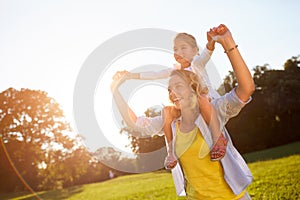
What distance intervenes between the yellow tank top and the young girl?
9 cm

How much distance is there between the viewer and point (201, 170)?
2.68 meters

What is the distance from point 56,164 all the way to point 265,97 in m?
21.6

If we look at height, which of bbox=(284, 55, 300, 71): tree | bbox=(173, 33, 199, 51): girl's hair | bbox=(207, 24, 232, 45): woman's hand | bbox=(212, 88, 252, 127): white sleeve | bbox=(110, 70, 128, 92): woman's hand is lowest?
bbox=(212, 88, 252, 127): white sleeve

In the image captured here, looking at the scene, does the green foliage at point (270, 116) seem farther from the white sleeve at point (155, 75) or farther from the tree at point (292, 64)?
the white sleeve at point (155, 75)

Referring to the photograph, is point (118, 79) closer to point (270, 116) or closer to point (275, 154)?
point (275, 154)

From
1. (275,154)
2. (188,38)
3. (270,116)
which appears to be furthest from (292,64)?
(188,38)

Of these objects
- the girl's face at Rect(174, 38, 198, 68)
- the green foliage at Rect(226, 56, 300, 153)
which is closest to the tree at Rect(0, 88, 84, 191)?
the green foliage at Rect(226, 56, 300, 153)

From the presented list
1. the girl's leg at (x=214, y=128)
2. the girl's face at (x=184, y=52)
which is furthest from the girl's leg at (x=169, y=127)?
the girl's face at (x=184, y=52)

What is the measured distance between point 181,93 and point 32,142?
35.0 metres

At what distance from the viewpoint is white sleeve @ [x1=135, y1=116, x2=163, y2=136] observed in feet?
9.59

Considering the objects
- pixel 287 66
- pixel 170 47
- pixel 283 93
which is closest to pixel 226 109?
pixel 170 47

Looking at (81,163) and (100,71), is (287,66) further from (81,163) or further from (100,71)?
(100,71)

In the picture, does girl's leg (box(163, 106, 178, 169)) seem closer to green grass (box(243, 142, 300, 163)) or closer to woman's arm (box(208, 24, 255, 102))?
woman's arm (box(208, 24, 255, 102))

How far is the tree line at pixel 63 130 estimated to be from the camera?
35375 millimetres
